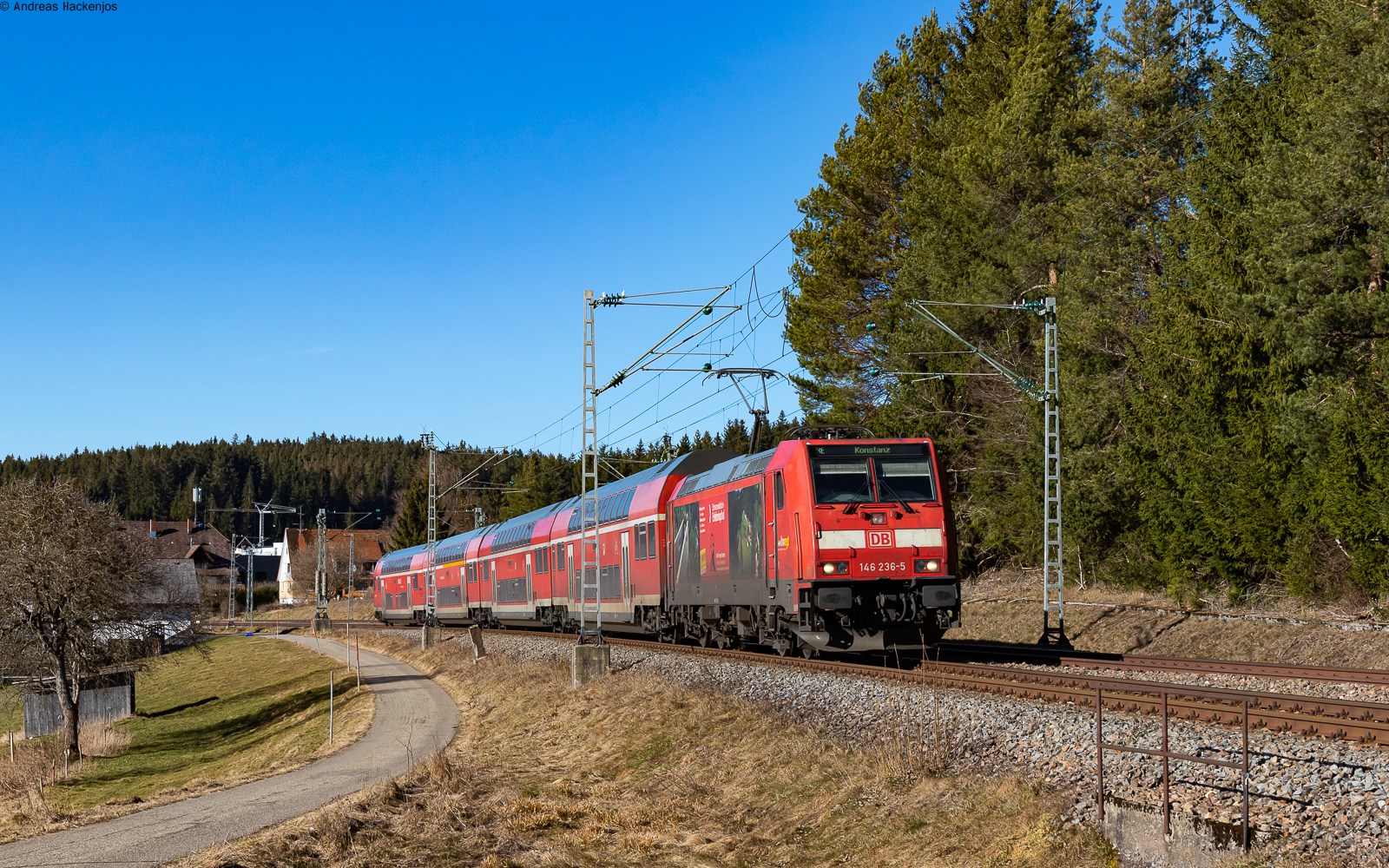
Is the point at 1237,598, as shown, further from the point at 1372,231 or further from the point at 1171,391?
the point at 1372,231

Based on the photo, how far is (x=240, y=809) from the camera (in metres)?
16.6

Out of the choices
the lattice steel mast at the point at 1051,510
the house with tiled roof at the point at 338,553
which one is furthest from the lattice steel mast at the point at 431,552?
the house with tiled roof at the point at 338,553

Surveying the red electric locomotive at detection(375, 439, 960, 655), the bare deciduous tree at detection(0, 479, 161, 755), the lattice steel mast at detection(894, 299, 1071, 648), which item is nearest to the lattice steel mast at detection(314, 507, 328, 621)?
the bare deciduous tree at detection(0, 479, 161, 755)

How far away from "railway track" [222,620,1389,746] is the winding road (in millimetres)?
6571

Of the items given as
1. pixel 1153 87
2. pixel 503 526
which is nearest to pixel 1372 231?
pixel 1153 87

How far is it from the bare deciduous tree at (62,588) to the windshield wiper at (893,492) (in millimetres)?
30064

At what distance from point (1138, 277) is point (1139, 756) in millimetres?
23458

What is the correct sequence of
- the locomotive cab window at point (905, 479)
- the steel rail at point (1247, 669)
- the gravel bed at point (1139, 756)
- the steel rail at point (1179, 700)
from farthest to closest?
the locomotive cab window at point (905, 479), the steel rail at point (1247, 669), the steel rail at point (1179, 700), the gravel bed at point (1139, 756)

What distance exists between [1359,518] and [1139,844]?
1491 centimetres

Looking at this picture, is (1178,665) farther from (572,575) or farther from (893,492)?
(572,575)

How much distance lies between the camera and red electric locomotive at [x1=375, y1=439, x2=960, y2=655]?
1708 cm

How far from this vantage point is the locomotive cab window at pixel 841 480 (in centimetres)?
1722

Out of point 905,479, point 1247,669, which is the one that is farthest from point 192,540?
point 1247,669

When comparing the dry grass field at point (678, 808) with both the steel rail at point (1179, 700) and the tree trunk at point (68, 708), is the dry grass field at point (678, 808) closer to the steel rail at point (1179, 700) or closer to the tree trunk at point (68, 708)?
the steel rail at point (1179, 700)
